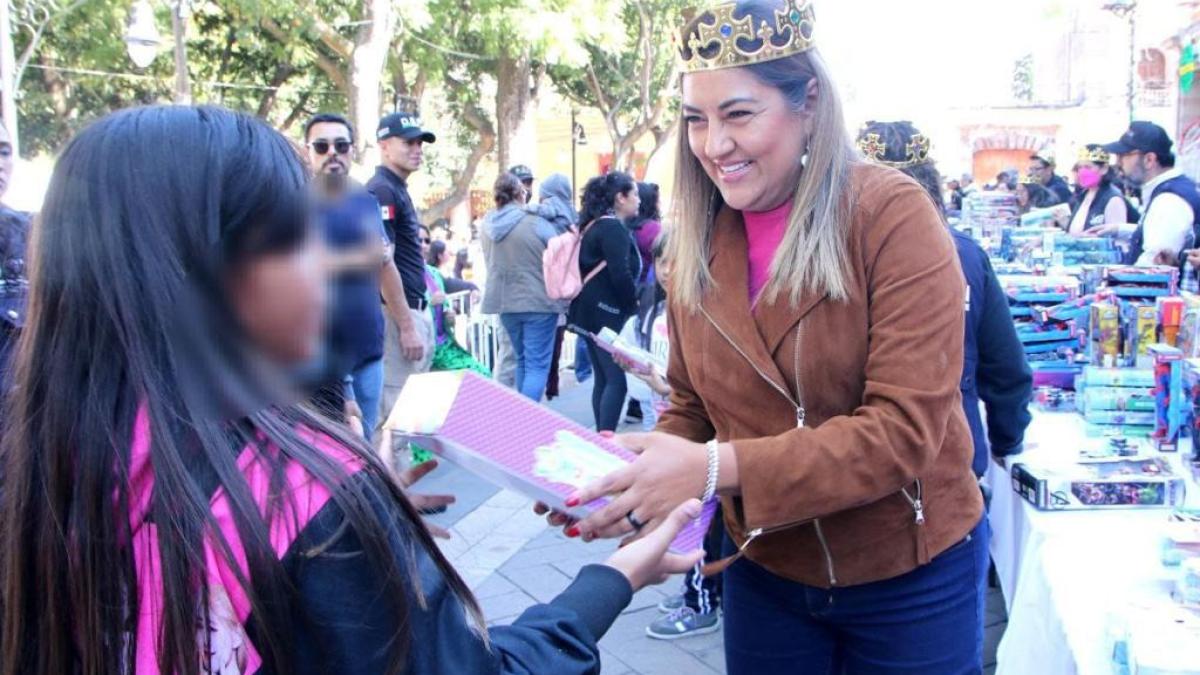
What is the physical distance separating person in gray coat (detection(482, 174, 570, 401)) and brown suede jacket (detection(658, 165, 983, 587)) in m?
5.36

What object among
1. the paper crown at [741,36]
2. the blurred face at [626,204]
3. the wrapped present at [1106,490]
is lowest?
the wrapped present at [1106,490]

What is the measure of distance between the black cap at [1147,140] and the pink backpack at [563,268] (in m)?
3.57

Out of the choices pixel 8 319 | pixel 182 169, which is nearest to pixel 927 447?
pixel 182 169

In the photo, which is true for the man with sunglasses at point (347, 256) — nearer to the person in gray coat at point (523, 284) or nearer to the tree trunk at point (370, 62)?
the person in gray coat at point (523, 284)

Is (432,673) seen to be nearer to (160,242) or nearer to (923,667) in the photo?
(160,242)

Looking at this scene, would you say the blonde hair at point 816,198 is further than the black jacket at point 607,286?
No

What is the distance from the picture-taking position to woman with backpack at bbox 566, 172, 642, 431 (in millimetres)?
6840

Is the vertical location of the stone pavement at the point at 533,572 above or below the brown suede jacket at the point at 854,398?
below

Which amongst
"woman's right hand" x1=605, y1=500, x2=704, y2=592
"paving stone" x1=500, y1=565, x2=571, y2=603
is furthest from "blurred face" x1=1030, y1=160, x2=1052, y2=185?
"woman's right hand" x1=605, y1=500, x2=704, y2=592

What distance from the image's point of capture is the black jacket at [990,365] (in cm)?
309

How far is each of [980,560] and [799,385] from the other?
0.53 m

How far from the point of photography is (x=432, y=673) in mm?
1018

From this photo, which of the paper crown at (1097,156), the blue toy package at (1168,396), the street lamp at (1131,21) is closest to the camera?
the blue toy package at (1168,396)

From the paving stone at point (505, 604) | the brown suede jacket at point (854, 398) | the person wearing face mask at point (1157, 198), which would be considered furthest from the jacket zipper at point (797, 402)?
the person wearing face mask at point (1157, 198)
